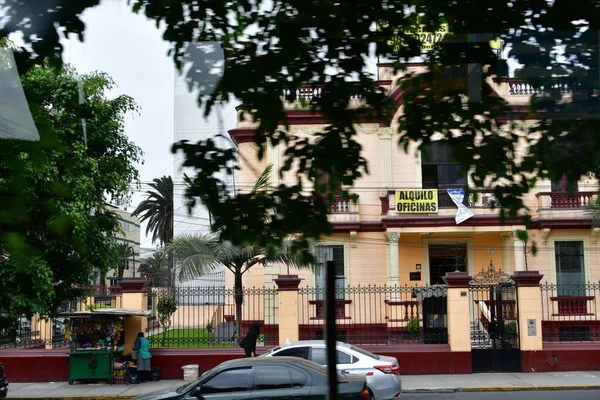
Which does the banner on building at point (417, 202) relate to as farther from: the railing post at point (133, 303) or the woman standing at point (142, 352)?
the woman standing at point (142, 352)

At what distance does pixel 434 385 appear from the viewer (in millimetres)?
15711

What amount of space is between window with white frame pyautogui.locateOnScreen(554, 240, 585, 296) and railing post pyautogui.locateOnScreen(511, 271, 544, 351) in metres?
4.72

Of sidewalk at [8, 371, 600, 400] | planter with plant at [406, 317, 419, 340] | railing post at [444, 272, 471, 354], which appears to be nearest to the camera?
sidewalk at [8, 371, 600, 400]

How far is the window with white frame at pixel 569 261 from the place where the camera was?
21812 millimetres

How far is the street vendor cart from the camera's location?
16547 millimetres

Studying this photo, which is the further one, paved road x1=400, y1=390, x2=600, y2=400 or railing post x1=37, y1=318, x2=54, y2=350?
railing post x1=37, y1=318, x2=54, y2=350

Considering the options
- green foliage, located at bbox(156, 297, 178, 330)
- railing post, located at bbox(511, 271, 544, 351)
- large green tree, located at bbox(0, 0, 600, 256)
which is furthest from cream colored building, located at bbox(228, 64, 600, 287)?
large green tree, located at bbox(0, 0, 600, 256)

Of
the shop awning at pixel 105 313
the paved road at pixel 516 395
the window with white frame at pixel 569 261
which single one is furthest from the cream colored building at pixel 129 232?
the window with white frame at pixel 569 261

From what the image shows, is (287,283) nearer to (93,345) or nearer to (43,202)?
(93,345)

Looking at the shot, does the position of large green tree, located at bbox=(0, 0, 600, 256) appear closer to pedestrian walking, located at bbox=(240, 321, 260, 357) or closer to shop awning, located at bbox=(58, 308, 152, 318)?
pedestrian walking, located at bbox=(240, 321, 260, 357)

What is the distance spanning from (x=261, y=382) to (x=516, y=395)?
23.8ft

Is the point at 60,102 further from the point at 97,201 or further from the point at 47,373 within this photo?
the point at 47,373

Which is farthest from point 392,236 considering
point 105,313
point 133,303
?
point 105,313

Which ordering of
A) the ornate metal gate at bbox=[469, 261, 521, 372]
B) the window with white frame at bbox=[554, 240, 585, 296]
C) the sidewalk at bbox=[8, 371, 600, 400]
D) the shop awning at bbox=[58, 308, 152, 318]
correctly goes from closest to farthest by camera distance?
the sidewalk at bbox=[8, 371, 600, 400] < the shop awning at bbox=[58, 308, 152, 318] < the ornate metal gate at bbox=[469, 261, 521, 372] < the window with white frame at bbox=[554, 240, 585, 296]
